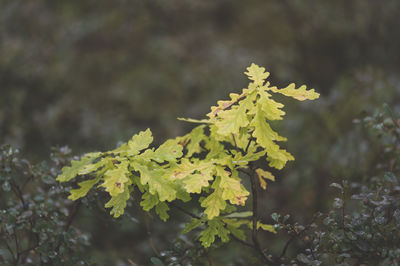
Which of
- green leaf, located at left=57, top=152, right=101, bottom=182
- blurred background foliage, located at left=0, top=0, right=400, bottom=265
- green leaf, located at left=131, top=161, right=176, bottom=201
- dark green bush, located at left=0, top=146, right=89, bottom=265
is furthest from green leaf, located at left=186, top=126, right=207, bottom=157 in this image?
blurred background foliage, located at left=0, top=0, right=400, bottom=265

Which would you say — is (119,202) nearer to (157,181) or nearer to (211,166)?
(157,181)

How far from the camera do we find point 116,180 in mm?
1026

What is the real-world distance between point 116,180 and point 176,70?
244 cm

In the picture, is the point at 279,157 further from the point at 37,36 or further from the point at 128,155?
the point at 37,36

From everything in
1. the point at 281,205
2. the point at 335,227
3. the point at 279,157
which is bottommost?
the point at 335,227

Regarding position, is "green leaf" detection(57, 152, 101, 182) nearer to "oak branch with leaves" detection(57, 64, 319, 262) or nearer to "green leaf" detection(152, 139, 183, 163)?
"oak branch with leaves" detection(57, 64, 319, 262)

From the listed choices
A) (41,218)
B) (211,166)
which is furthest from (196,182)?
(41,218)

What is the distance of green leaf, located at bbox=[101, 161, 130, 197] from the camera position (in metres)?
1.00

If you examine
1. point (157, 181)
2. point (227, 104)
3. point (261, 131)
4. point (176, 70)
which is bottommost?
point (157, 181)

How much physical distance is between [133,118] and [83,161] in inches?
81.8

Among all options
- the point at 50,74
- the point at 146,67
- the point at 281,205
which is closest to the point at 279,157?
the point at 281,205

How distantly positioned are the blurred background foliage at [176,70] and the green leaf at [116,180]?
6.50 ft

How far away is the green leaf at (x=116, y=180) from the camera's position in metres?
1.00

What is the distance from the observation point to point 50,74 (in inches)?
134
